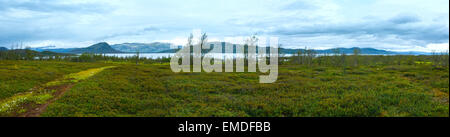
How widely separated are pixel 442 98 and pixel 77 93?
24104 millimetres

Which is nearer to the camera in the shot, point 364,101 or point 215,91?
point 364,101

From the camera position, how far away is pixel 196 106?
47.3 feet

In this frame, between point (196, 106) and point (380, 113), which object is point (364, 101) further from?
point (196, 106)

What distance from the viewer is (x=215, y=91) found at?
19.6 metres
